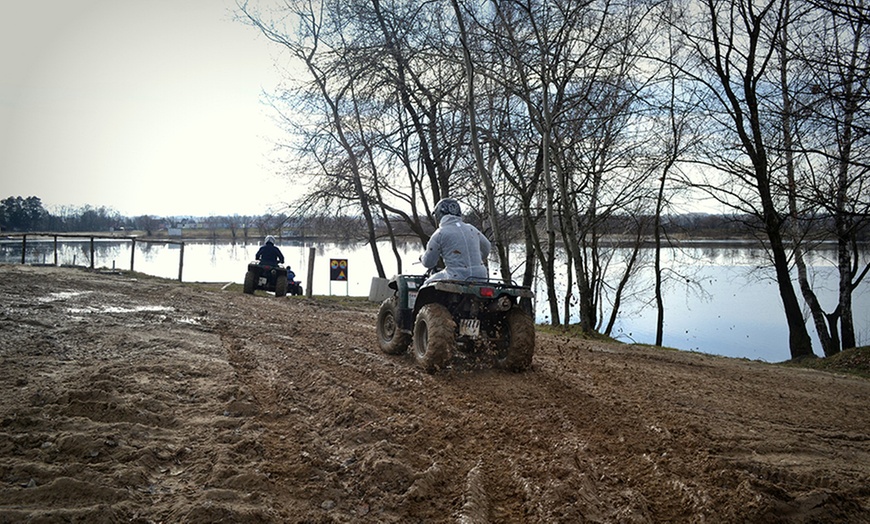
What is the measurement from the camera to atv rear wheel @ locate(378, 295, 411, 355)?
8094 mm

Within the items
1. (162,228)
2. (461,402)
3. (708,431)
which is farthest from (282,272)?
(162,228)

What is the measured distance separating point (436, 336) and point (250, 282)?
Result: 41.7ft

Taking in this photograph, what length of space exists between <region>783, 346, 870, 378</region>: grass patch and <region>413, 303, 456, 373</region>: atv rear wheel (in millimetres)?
7239

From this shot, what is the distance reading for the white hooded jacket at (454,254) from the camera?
746 cm

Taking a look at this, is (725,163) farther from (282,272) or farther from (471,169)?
(282,272)

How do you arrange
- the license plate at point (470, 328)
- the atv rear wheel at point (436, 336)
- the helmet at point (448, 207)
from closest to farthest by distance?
the atv rear wheel at point (436, 336)
the license plate at point (470, 328)
the helmet at point (448, 207)

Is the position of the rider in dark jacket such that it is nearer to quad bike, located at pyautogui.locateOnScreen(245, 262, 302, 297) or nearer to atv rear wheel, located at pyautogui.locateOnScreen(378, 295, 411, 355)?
quad bike, located at pyautogui.locateOnScreen(245, 262, 302, 297)

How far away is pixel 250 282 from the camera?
1839 centimetres

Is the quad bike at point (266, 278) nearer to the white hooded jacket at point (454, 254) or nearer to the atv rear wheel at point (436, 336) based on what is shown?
the white hooded jacket at point (454, 254)

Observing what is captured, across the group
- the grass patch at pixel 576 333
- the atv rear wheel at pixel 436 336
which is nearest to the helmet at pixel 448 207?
the atv rear wheel at pixel 436 336

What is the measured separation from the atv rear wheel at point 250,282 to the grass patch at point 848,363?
45.5 feet

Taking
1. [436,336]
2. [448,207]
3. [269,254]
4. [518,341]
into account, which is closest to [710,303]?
[269,254]

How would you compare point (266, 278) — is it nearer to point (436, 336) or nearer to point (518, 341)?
point (436, 336)

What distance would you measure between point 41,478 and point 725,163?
15040 millimetres
